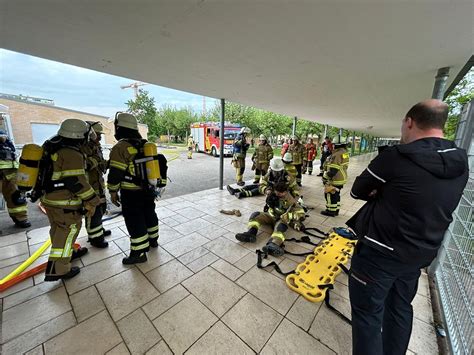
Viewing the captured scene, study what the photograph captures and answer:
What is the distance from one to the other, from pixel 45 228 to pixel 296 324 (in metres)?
4.34

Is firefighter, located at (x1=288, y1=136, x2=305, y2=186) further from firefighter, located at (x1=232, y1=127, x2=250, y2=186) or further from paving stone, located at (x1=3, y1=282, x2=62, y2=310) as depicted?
paving stone, located at (x1=3, y1=282, x2=62, y2=310)

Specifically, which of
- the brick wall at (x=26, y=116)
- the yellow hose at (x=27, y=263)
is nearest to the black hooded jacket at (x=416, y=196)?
the yellow hose at (x=27, y=263)

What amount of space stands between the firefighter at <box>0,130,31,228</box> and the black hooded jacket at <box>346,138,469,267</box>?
513 cm

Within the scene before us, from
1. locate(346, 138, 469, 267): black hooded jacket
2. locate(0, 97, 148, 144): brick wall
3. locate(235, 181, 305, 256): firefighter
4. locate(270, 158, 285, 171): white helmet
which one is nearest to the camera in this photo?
locate(346, 138, 469, 267): black hooded jacket

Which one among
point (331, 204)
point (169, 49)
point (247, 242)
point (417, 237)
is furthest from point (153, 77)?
point (331, 204)

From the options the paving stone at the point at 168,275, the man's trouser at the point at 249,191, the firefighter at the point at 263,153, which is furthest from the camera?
the firefighter at the point at 263,153

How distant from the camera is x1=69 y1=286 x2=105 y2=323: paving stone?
1811 mm

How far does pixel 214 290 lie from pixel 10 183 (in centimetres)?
402

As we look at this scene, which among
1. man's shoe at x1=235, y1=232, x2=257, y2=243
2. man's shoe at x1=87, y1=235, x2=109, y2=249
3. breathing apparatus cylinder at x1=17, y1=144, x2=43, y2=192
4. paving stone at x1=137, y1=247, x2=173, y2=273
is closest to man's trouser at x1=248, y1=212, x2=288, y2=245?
man's shoe at x1=235, y1=232, x2=257, y2=243

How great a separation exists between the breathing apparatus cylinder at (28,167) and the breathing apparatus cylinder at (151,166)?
39.8 inches

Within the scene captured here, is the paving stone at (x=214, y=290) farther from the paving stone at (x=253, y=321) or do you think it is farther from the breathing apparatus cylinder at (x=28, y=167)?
the breathing apparatus cylinder at (x=28, y=167)

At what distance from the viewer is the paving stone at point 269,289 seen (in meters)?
2.00

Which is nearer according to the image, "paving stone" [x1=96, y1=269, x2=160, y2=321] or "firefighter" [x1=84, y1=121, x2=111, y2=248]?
"paving stone" [x1=96, y1=269, x2=160, y2=321]

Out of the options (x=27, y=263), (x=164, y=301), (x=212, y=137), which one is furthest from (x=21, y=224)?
(x=212, y=137)
